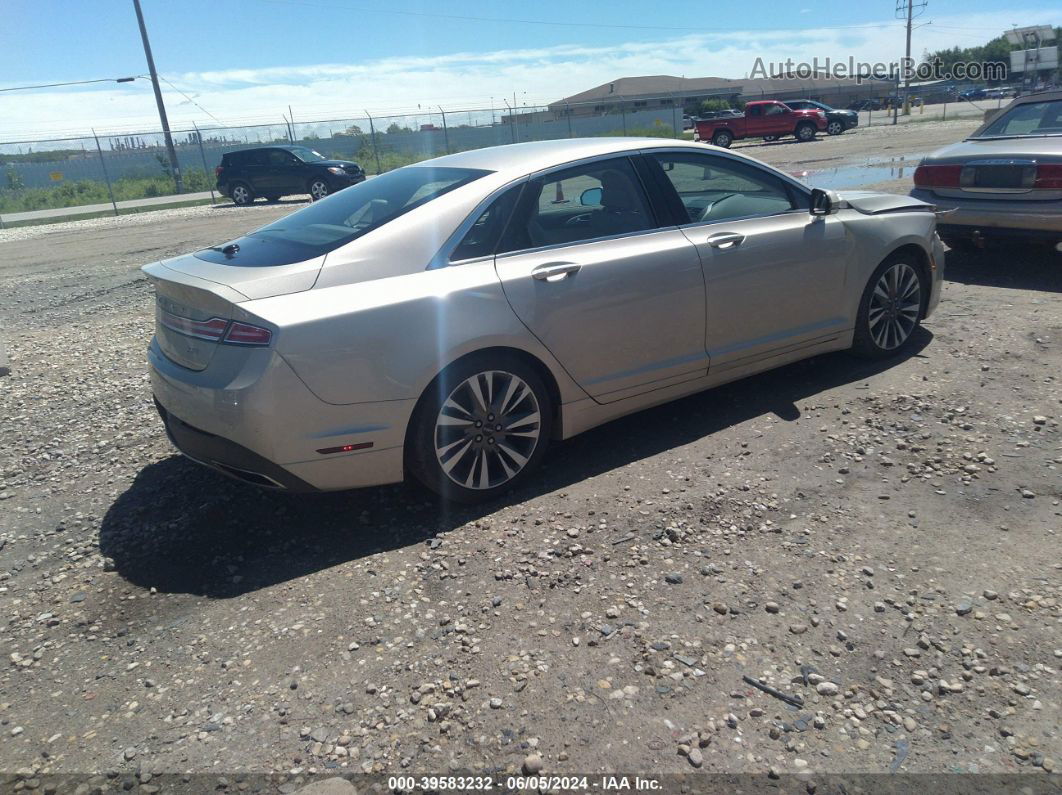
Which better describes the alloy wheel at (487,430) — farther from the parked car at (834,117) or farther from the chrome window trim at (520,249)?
the parked car at (834,117)

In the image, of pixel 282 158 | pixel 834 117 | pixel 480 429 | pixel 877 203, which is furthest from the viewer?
pixel 834 117

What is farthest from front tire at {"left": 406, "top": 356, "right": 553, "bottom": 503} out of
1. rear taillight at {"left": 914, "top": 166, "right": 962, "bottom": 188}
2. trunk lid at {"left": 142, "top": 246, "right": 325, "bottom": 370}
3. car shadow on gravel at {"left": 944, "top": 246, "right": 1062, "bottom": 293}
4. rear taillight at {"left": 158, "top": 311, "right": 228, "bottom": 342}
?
rear taillight at {"left": 914, "top": 166, "right": 962, "bottom": 188}

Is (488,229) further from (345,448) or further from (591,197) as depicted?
(345,448)

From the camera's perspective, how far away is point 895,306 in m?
5.33

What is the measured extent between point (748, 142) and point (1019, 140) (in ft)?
111

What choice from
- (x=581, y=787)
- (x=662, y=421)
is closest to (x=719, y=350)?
(x=662, y=421)

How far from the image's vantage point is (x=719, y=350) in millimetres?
4527

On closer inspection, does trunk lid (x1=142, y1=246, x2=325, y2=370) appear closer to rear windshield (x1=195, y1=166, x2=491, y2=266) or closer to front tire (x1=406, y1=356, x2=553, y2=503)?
rear windshield (x1=195, y1=166, x2=491, y2=266)

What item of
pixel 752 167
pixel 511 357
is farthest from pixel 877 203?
pixel 511 357

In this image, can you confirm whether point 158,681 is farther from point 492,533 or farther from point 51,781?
point 492,533

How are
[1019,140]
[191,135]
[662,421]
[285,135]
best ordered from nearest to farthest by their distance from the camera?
[662,421], [1019,140], [191,135], [285,135]

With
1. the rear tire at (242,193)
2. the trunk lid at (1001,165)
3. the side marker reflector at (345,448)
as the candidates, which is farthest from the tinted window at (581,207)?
the rear tire at (242,193)

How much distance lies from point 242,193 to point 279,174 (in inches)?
57.2

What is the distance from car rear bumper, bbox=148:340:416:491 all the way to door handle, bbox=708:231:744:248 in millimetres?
1970
